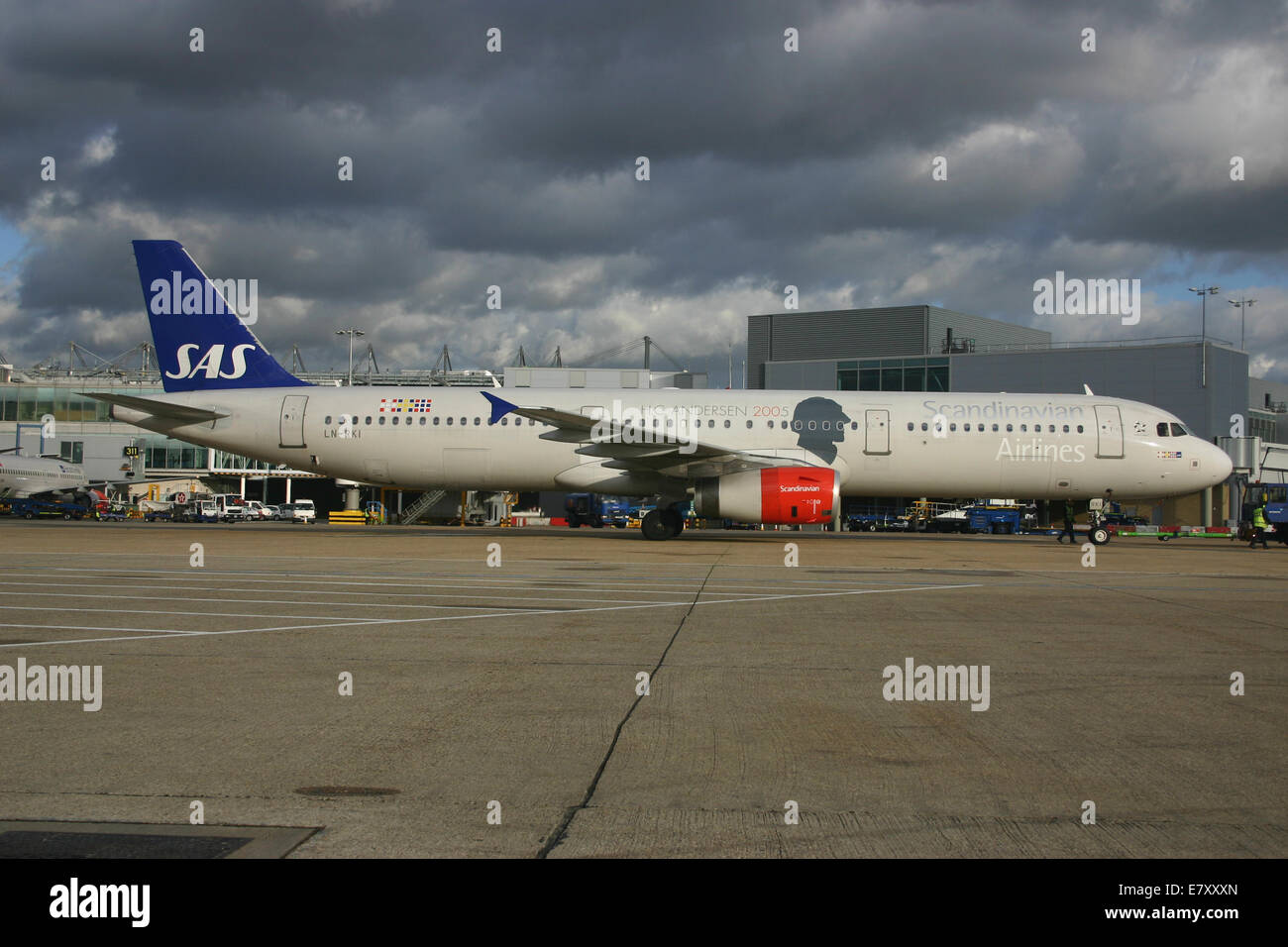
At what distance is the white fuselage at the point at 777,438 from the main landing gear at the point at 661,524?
107 centimetres

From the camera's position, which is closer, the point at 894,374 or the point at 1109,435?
the point at 1109,435

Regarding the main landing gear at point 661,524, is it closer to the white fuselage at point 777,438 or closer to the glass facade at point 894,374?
the white fuselage at point 777,438

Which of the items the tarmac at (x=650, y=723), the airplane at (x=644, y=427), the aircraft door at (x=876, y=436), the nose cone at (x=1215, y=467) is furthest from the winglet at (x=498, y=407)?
the nose cone at (x=1215, y=467)

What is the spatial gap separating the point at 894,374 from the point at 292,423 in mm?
47438

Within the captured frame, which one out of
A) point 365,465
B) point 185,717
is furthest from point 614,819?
point 365,465

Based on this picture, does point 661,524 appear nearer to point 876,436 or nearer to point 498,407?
point 498,407

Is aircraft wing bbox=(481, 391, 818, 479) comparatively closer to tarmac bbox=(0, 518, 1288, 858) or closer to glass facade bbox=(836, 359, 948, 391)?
tarmac bbox=(0, 518, 1288, 858)

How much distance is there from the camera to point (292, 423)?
2634 cm

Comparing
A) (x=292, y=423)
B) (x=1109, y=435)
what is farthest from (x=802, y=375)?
(x=292, y=423)

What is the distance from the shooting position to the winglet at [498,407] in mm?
24197

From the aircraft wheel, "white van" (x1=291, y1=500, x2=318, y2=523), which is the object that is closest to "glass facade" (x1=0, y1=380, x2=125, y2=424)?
"white van" (x1=291, y1=500, x2=318, y2=523)

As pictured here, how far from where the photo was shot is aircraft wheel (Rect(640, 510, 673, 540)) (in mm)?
25953

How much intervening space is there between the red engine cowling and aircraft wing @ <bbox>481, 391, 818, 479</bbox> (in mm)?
742

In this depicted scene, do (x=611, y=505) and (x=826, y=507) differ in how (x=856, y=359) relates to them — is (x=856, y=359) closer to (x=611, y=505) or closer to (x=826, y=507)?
(x=611, y=505)
